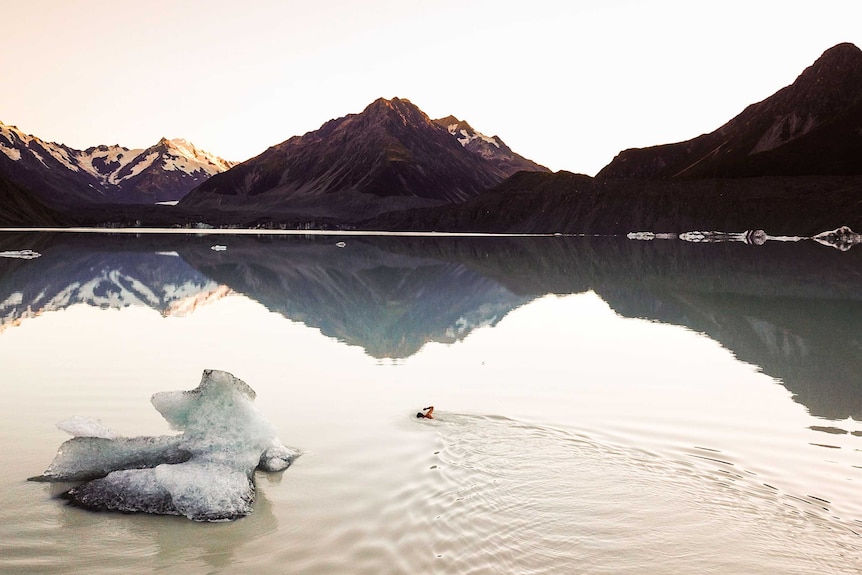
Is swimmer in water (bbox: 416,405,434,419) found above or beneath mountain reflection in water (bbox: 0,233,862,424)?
beneath

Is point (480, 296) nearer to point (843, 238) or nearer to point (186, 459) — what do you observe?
point (186, 459)

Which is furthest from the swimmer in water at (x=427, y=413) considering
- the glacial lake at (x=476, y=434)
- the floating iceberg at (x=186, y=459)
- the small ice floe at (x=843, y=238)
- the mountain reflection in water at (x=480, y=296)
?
the small ice floe at (x=843, y=238)

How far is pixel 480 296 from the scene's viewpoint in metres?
43.7

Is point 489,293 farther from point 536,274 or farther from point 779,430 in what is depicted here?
point 779,430

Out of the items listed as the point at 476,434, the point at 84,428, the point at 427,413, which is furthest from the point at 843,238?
the point at 84,428

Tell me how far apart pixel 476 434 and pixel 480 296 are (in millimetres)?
29851

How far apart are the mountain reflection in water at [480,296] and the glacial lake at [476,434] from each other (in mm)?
315

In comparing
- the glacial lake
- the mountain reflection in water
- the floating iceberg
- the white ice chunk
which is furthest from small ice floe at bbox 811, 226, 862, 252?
the white ice chunk

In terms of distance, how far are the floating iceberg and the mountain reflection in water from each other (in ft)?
38.0

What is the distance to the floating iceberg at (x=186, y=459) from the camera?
10.2 metres

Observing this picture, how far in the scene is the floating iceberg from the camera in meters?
10.2

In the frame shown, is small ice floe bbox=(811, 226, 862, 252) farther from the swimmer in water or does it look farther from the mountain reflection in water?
the swimmer in water

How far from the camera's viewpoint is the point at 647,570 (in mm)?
8516

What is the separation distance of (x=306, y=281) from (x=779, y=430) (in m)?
42.7
